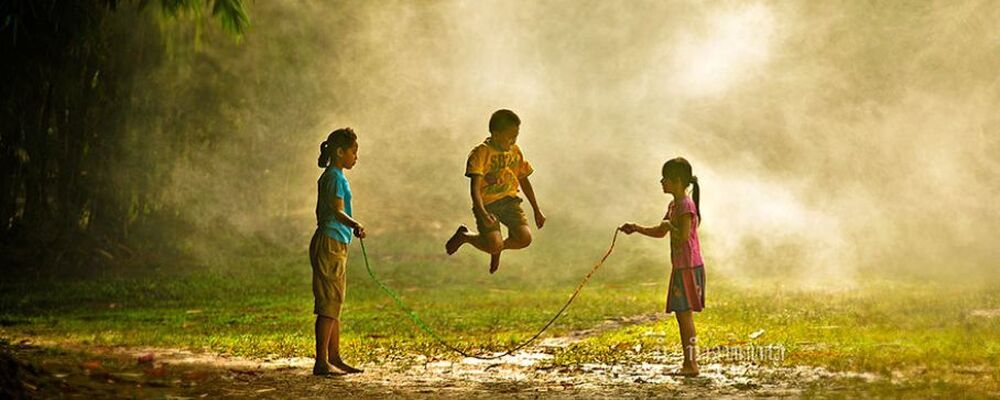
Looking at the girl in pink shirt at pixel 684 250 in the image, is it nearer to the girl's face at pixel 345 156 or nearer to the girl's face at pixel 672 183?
the girl's face at pixel 672 183

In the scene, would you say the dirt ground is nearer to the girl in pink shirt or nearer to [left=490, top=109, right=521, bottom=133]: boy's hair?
the girl in pink shirt

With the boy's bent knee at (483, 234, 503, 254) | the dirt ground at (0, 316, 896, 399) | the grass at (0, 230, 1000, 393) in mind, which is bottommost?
the dirt ground at (0, 316, 896, 399)

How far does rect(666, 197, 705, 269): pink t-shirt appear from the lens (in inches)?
307

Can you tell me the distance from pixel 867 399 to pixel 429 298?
1241 centimetres

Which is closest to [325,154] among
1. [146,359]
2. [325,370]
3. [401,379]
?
[325,370]

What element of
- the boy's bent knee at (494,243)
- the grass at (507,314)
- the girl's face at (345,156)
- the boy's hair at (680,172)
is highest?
the girl's face at (345,156)

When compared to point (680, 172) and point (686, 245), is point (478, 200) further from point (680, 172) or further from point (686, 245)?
point (686, 245)

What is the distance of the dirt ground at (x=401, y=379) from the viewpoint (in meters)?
7.17

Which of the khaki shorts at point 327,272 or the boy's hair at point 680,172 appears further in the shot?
the khaki shorts at point 327,272

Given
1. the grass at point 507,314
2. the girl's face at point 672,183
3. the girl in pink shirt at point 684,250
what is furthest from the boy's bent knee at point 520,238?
the grass at point 507,314

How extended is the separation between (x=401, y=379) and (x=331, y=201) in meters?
1.53

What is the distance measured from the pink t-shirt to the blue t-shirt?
2.46 m

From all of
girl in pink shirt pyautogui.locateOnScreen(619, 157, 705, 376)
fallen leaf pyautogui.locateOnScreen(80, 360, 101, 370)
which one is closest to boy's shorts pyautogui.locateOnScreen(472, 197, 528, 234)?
girl in pink shirt pyautogui.locateOnScreen(619, 157, 705, 376)

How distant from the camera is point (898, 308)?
13.8 meters
